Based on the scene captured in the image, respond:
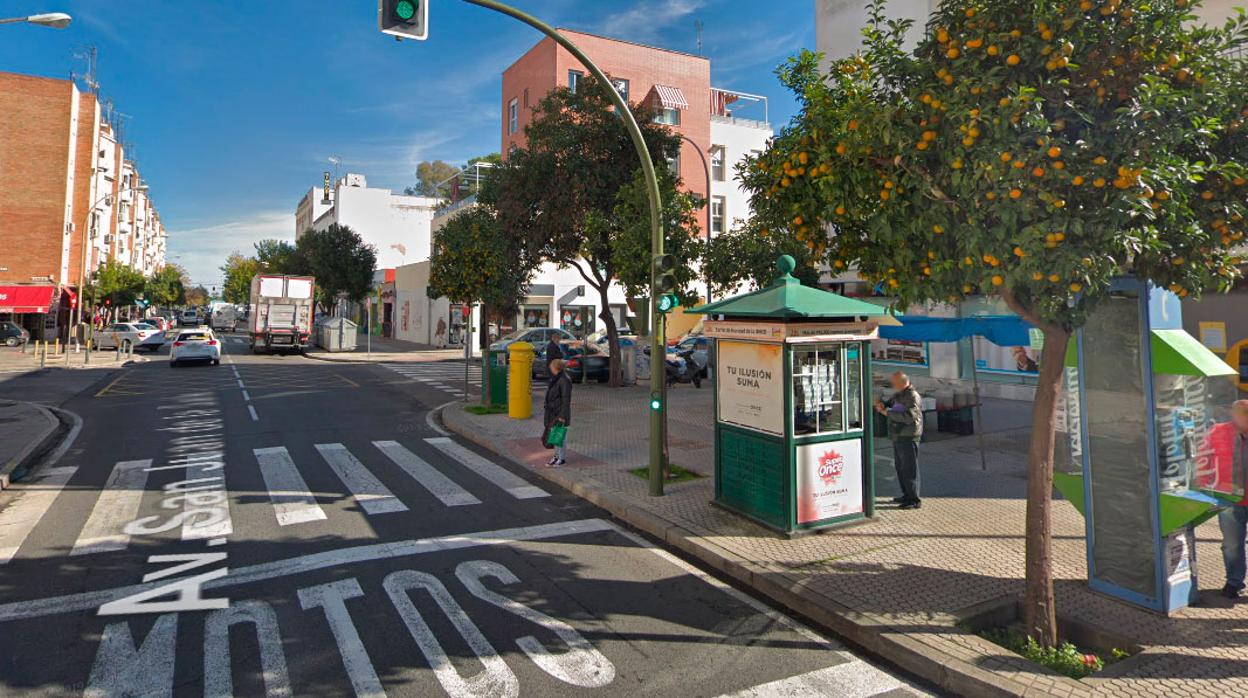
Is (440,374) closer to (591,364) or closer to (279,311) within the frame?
(591,364)

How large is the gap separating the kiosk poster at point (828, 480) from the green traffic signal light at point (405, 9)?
5.68 metres

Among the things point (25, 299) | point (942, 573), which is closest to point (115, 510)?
point (942, 573)

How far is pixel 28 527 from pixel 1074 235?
9.69 metres

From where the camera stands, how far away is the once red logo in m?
6.71

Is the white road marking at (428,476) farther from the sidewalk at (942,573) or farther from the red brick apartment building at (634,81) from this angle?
the red brick apartment building at (634,81)

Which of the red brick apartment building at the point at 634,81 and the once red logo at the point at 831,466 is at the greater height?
the red brick apartment building at the point at 634,81

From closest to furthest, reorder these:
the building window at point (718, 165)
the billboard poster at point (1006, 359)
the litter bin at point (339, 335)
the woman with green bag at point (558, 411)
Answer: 1. the woman with green bag at point (558, 411)
2. the billboard poster at point (1006, 359)
3. the litter bin at point (339, 335)
4. the building window at point (718, 165)

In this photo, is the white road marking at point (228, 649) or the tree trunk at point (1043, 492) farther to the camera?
the tree trunk at point (1043, 492)

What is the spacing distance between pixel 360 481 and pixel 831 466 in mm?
5968

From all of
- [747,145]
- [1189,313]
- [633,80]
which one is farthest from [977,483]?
[747,145]

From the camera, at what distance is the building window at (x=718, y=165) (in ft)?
127

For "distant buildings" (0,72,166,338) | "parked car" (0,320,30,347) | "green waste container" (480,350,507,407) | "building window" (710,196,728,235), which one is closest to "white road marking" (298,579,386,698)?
"green waste container" (480,350,507,407)

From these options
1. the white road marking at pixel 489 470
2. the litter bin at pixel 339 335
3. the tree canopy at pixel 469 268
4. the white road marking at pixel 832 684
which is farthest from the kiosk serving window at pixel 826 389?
the litter bin at pixel 339 335

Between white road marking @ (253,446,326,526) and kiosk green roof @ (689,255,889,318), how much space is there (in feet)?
16.1
